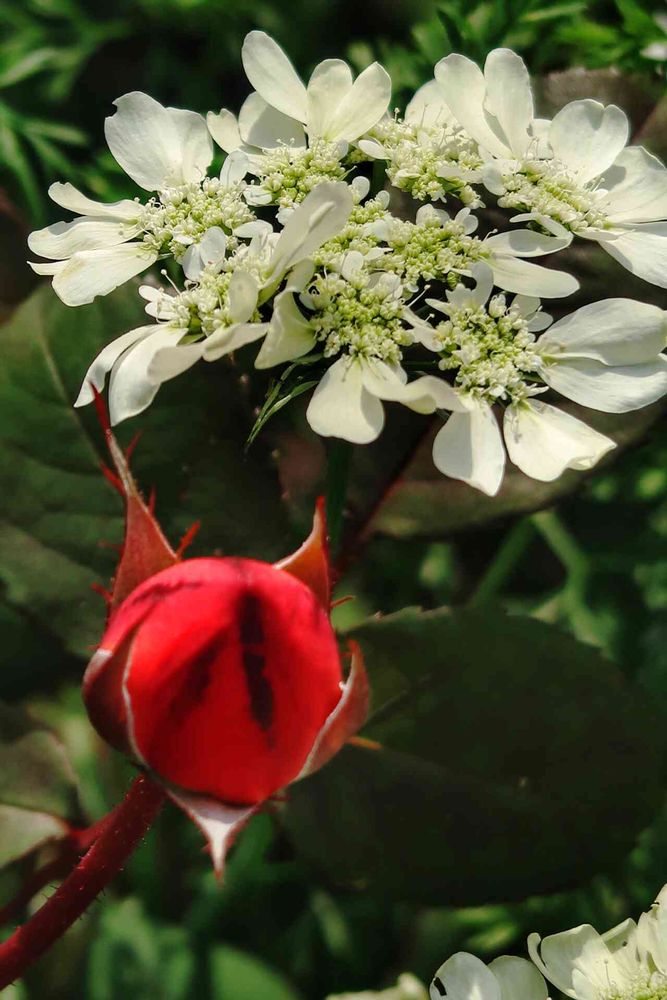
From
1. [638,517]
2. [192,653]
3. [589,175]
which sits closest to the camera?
[192,653]

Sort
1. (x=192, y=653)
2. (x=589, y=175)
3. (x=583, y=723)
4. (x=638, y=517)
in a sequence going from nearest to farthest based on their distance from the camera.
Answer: (x=192, y=653)
(x=589, y=175)
(x=583, y=723)
(x=638, y=517)

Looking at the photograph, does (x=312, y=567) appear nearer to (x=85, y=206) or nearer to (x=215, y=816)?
(x=215, y=816)

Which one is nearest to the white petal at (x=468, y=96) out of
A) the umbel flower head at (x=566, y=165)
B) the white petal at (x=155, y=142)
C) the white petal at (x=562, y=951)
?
the umbel flower head at (x=566, y=165)

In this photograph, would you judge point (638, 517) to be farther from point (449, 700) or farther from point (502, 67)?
point (502, 67)

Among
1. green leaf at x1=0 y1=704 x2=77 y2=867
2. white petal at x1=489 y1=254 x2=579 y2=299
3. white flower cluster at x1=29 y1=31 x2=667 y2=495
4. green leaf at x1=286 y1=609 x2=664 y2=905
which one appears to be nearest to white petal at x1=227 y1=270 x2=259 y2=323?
white flower cluster at x1=29 y1=31 x2=667 y2=495

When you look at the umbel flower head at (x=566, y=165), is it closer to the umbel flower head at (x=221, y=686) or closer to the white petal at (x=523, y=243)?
the white petal at (x=523, y=243)

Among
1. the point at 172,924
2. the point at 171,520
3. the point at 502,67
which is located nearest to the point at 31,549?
the point at 171,520
